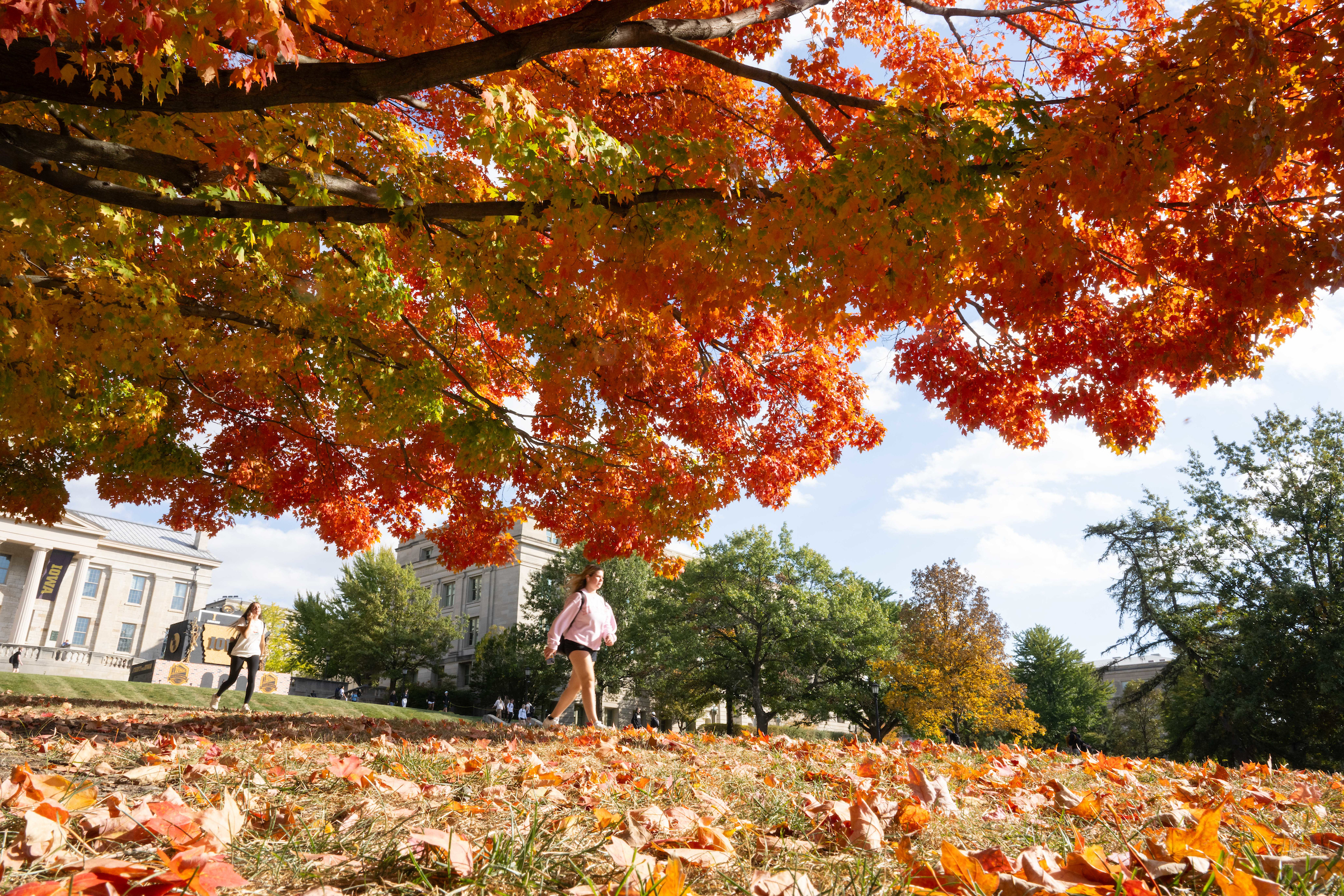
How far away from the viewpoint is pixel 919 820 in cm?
192

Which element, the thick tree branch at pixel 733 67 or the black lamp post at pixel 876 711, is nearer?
the thick tree branch at pixel 733 67

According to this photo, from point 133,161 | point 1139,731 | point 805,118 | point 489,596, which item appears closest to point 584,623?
point 805,118

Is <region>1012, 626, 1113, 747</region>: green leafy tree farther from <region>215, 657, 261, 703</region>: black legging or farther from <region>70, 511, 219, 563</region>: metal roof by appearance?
<region>70, 511, 219, 563</region>: metal roof

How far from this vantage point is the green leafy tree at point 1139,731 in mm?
39094

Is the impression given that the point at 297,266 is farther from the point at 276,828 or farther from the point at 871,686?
the point at 871,686

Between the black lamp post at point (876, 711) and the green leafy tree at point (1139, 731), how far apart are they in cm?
1324

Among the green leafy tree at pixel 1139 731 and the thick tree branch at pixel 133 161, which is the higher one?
the thick tree branch at pixel 133 161

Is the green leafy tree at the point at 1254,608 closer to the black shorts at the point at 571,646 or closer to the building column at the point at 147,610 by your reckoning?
the black shorts at the point at 571,646

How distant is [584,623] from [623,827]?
19.3ft

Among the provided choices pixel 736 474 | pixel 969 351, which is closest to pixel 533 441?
pixel 736 474

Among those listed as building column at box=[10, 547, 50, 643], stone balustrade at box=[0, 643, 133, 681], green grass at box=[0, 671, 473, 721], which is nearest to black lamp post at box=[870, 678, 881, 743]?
green grass at box=[0, 671, 473, 721]

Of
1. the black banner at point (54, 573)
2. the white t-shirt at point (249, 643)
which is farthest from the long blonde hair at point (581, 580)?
the black banner at point (54, 573)

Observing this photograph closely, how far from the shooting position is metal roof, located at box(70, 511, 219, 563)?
5825 centimetres

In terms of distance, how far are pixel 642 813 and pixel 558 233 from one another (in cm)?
377
